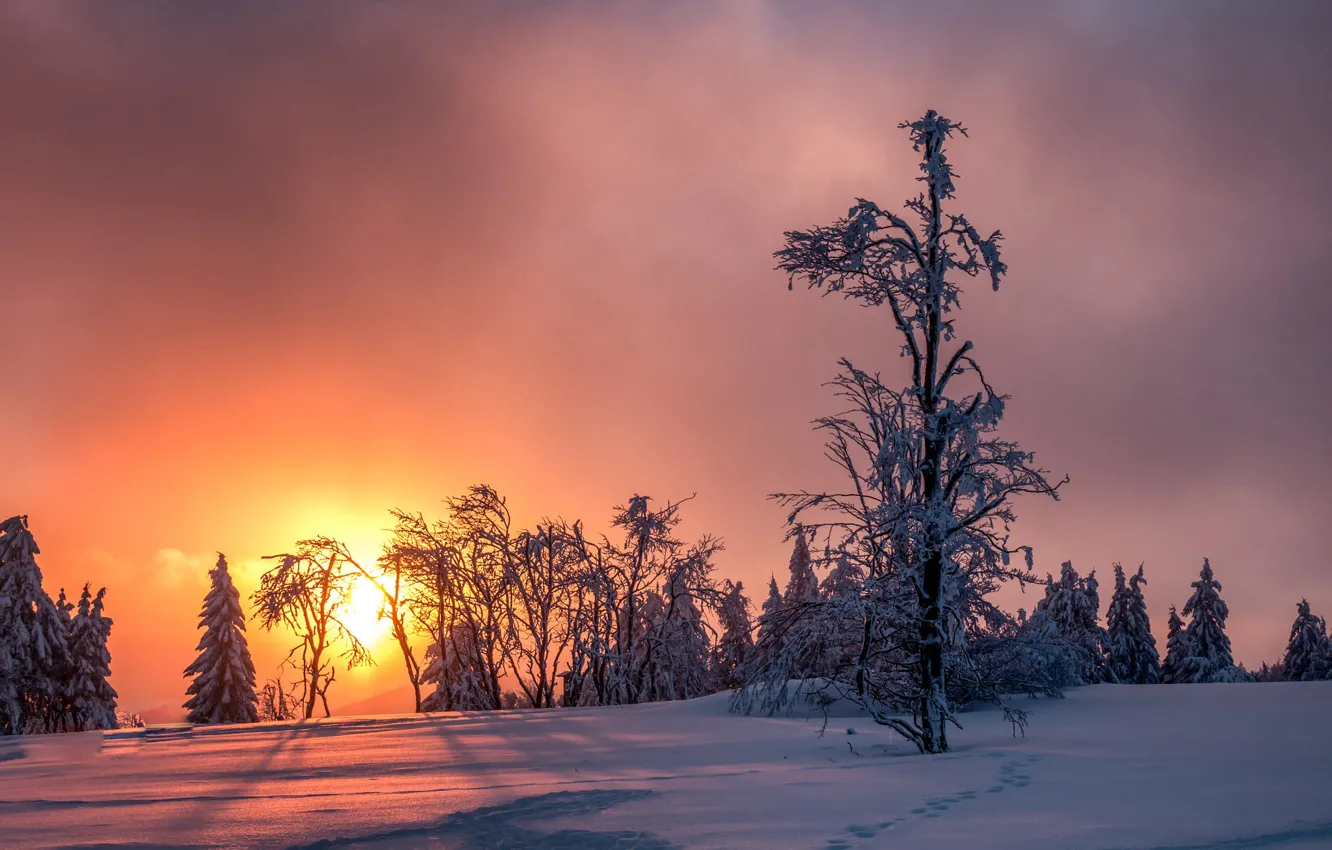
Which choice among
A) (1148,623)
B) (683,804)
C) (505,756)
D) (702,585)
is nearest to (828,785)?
(683,804)

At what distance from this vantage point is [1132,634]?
48.9 meters

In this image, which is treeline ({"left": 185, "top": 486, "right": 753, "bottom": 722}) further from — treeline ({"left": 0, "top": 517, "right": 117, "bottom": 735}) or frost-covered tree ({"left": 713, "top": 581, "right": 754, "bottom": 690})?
treeline ({"left": 0, "top": 517, "right": 117, "bottom": 735})

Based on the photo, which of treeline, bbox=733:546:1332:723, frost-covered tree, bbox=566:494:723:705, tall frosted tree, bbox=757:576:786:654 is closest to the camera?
treeline, bbox=733:546:1332:723

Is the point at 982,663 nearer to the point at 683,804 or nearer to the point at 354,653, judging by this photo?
the point at 683,804

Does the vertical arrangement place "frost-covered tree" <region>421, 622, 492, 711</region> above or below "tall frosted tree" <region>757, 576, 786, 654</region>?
below

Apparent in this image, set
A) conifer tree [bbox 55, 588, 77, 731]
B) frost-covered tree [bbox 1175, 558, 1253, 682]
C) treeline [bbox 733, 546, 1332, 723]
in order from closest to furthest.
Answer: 1. treeline [bbox 733, 546, 1332, 723]
2. conifer tree [bbox 55, 588, 77, 731]
3. frost-covered tree [bbox 1175, 558, 1253, 682]

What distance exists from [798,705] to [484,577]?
1358cm

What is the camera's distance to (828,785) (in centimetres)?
651

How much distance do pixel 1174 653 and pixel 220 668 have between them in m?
48.6

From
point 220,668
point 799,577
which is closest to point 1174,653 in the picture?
point 799,577

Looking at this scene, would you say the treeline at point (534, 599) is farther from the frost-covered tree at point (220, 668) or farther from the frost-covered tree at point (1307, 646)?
the frost-covered tree at point (1307, 646)

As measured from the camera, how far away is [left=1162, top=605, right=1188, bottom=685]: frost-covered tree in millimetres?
46312

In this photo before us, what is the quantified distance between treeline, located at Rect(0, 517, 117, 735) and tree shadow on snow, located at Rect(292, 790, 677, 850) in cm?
3579

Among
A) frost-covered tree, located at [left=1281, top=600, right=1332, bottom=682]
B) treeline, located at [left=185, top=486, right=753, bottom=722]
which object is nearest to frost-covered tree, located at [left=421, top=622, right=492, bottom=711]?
treeline, located at [left=185, top=486, right=753, bottom=722]
